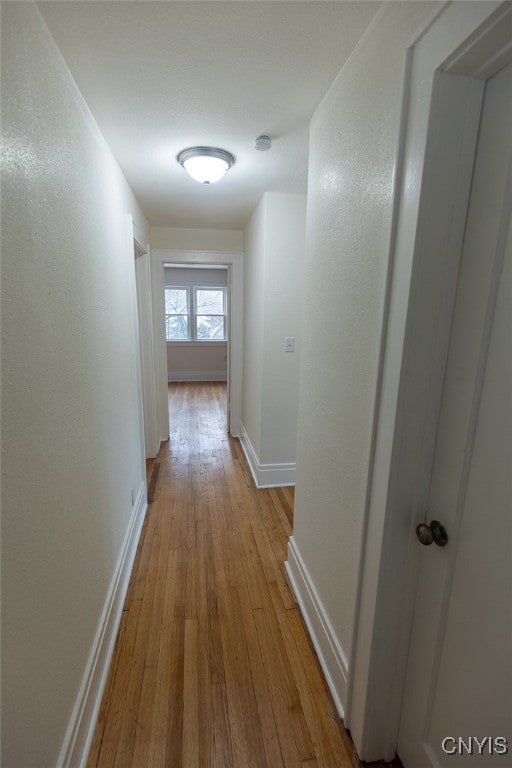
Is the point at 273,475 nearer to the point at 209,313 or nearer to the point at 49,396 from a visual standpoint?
the point at 49,396

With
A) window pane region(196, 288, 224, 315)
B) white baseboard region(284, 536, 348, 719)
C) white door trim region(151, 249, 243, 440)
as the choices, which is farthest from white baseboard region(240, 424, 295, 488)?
window pane region(196, 288, 224, 315)

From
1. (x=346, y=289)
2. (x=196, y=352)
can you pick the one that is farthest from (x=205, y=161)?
(x=196, y=352)

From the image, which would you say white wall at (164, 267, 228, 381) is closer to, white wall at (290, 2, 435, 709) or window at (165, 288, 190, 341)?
window at (165, 288, 190, 341)

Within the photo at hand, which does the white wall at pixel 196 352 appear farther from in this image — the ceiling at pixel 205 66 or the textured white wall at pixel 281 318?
the ceiling at pixel 205 66

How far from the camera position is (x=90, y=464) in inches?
52.5

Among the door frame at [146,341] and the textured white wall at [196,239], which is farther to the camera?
the textured white wall at [196,239]

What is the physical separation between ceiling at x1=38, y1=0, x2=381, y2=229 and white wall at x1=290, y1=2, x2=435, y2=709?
11 cm

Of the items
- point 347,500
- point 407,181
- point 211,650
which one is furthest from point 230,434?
point 407,181

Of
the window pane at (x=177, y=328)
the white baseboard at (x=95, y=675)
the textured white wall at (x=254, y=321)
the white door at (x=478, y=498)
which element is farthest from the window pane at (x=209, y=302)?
the white door at (x=478, y=498)

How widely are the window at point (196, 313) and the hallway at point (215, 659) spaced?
4633 mm

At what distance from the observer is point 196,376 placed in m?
6.86

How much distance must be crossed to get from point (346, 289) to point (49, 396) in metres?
1.02

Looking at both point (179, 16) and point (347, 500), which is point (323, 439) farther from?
point (179, 16)

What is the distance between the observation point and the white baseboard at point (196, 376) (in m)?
6.78
